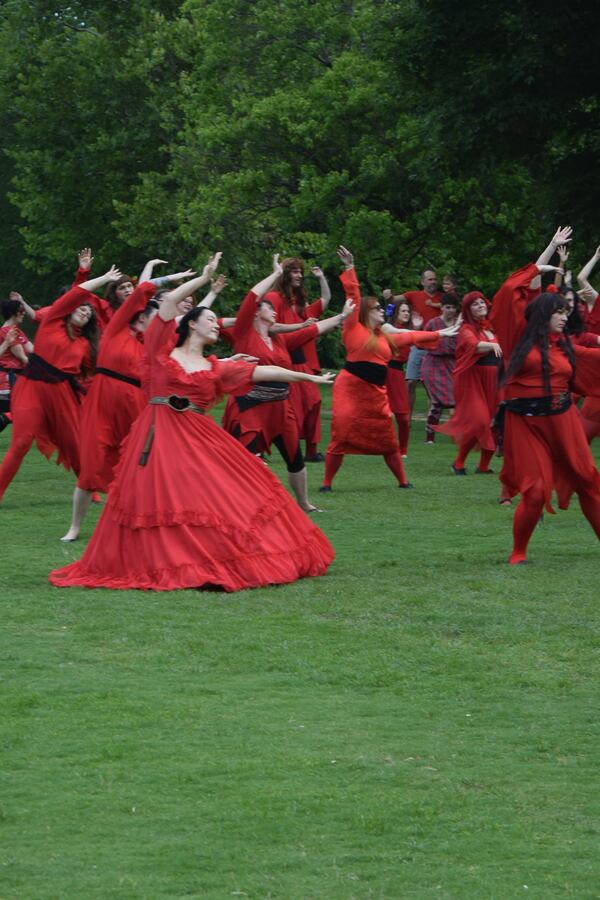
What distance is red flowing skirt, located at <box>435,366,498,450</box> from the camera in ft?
58.8

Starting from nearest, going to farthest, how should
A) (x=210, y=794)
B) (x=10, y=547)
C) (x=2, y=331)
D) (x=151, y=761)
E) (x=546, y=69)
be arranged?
(x=210, y=794), (x=151, y=761), (x=10, y=547), (x=2, y=331), (x=546, y=69)

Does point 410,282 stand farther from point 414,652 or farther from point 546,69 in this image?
point 414,652

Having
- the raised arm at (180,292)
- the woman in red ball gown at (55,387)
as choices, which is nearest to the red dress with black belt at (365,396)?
the woman in red ball gown at (55,387)

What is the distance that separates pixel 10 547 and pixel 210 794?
6.67 m

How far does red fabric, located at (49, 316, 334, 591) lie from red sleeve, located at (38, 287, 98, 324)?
2.56m

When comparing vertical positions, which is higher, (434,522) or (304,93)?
(304,93)

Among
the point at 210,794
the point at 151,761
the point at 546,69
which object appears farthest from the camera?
the point at 546,69

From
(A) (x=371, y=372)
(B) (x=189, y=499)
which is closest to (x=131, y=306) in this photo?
(B) (x=189, y=499)

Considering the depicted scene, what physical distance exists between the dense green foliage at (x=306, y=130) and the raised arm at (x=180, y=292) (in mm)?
13341

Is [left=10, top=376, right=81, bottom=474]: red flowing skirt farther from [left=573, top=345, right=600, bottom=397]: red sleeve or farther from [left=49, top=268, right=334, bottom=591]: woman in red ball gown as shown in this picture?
[left=573, top=345, right=600, bottom=397]: red sleeve

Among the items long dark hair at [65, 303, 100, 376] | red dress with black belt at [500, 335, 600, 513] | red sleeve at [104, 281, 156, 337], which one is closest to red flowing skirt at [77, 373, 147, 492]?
red sleeve at [104, 281, 156, 337]

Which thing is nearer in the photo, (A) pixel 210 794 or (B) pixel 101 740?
(A) pixel 210 794

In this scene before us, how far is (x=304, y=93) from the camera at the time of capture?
31.1 meters

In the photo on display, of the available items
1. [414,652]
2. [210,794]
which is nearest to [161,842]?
[210,794]
